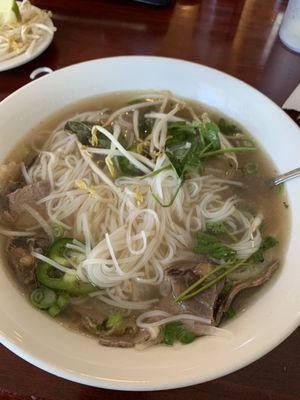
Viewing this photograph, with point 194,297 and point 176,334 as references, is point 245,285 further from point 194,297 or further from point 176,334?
point 176,334

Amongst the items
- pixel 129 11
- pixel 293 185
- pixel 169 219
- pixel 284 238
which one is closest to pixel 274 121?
pixel 293 185

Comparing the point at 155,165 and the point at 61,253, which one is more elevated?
the point at 155,165

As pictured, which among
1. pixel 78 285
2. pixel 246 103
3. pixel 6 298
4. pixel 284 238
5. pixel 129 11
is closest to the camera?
pixel 6 298

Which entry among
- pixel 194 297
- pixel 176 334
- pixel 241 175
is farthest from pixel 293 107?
pixel 176 334

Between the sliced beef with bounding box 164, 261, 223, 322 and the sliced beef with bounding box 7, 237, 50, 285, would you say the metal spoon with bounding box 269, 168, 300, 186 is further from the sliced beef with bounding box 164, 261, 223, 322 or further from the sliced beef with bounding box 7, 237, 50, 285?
the sliced beef with bounding box 7, 237, 50, 285

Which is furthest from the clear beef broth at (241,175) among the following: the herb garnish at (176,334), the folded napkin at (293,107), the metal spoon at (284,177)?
the folded napkin at (293,107)

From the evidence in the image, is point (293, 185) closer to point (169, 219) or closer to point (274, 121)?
point (274, 121)
